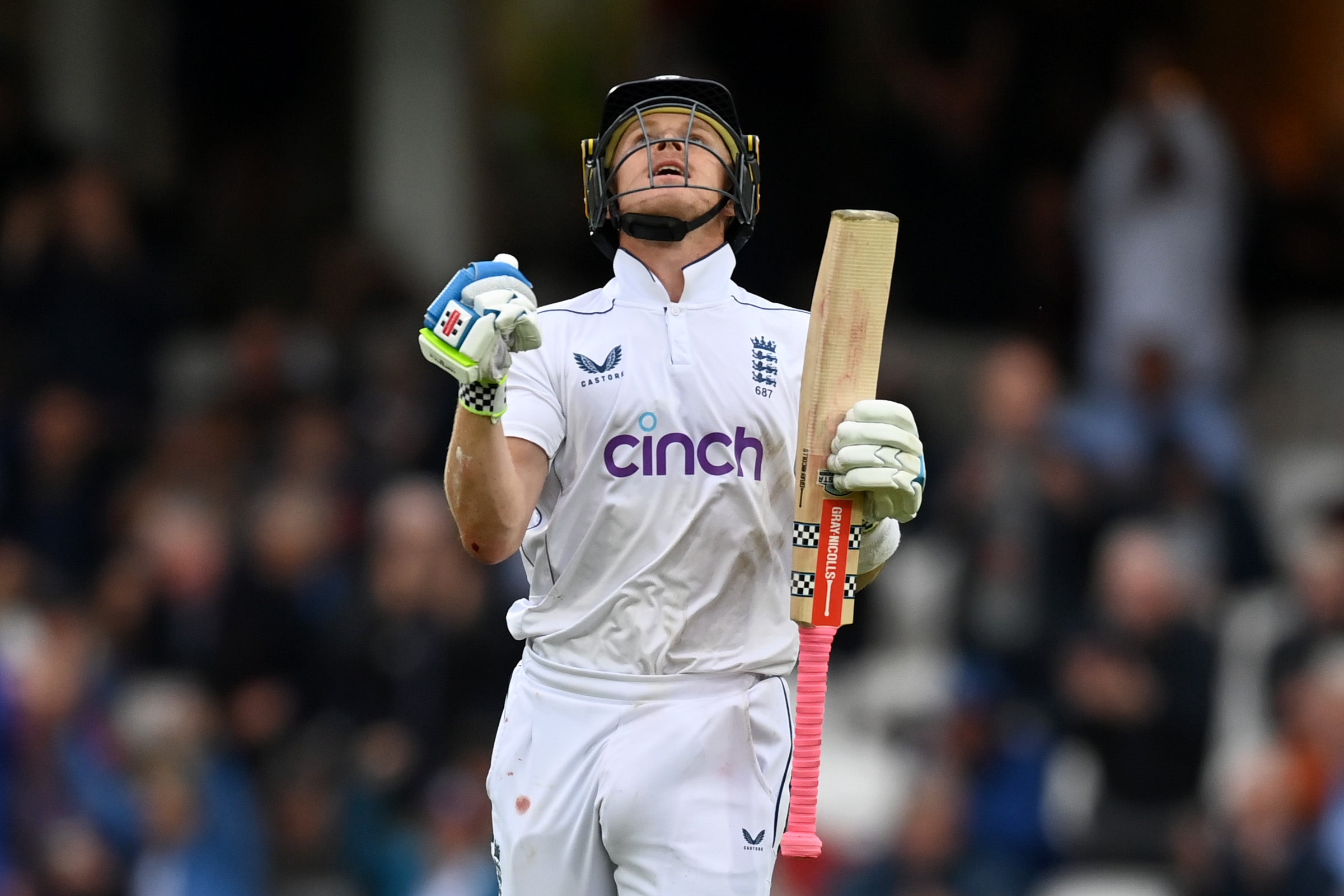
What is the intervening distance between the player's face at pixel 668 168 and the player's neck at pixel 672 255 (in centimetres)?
8

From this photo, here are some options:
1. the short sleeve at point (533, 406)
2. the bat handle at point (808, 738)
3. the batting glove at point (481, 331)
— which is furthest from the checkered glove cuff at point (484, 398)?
the bat handle at point (808, 738)

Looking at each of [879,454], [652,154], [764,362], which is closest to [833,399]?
[879,454]

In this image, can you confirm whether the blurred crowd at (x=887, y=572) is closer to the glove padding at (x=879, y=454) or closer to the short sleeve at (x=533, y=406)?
the glove padding at (x=879, y=454)

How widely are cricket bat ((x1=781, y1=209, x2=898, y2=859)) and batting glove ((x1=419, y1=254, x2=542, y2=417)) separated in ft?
1.77

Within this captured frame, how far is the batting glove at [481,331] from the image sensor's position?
3.75 meters

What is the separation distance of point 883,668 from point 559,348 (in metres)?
5.74

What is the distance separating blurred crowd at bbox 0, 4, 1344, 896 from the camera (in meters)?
8.20

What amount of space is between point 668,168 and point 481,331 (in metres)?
0.65

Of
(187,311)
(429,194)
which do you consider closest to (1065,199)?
(429,194)

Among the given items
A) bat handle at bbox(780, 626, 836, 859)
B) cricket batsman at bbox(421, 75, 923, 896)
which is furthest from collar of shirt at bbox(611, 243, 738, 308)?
bat handle at bbox(780, 626, 836, 859)

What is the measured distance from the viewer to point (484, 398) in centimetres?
382

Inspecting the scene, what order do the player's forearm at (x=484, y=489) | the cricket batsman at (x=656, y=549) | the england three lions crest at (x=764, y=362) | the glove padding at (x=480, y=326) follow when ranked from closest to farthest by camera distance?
the glove padding at (x=480, y=326) < the player's forearm at (x=484, y=489) < the cricket batsman at (x=656, y=549) < the england three lions crest at (x=764, y=362)

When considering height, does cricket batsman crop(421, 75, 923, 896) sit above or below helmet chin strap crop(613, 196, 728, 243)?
below

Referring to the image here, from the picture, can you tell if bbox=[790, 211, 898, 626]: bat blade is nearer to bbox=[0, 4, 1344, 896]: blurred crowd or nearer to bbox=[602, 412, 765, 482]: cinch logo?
bbox=[602, 412, 765, 482]: cinch logo
